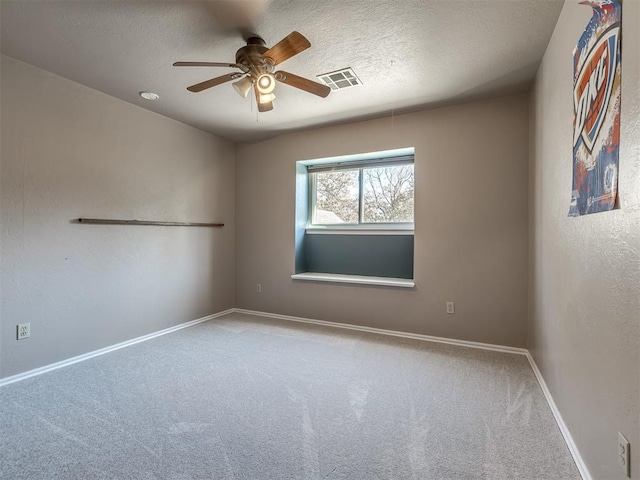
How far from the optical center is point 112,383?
2.35 meters

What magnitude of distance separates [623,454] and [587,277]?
2.32ft

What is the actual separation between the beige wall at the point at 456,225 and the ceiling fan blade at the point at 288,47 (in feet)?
6.30

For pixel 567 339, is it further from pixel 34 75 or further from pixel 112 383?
pixel 34 75

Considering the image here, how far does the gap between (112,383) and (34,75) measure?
2506 mm

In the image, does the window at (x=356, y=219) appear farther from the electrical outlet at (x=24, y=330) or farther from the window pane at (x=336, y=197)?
the electrical outlet at (x=24, y=330)

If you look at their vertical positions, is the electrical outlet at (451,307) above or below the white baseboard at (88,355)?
above

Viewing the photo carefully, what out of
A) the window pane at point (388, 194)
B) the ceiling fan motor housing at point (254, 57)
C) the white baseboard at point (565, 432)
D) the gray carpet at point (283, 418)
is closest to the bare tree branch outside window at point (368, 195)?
the window pane at point (388, 194)

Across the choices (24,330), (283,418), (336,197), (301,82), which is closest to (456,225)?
(336,197)

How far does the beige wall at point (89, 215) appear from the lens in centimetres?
243

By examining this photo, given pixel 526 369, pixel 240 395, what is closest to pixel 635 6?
pixel 526 369

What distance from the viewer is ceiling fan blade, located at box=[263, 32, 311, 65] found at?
1.73 m

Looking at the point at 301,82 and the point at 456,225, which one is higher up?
the point at 301,82

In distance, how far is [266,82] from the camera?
2.15 metres

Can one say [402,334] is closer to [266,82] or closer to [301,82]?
[301,82]
